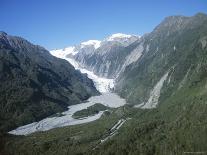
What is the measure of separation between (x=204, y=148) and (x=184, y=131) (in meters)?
22.1

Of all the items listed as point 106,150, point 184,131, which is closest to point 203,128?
point 184,131

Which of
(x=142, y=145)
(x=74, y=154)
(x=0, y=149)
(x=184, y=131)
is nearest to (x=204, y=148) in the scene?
(x=184, y=131)

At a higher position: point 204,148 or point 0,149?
point 0,149

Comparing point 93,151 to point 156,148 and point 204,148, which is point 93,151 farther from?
point 204,148

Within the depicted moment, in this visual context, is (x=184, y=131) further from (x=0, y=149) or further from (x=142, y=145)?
(x=0, y=149)

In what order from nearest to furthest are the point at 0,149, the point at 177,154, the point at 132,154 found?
the point at 0,149, the point at 177,154, the point at 132,154

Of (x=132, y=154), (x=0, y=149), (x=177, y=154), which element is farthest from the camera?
(x=132, y=154)

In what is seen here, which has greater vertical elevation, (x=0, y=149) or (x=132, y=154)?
(x=0, y=149)

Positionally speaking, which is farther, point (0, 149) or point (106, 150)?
point (106, 150)

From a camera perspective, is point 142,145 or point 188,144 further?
point 142,145

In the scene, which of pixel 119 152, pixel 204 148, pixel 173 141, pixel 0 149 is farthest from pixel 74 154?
pixel 0 149

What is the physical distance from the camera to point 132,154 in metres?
188

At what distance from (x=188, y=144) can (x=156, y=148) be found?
16.6 metres

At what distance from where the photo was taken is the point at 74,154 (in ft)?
647
